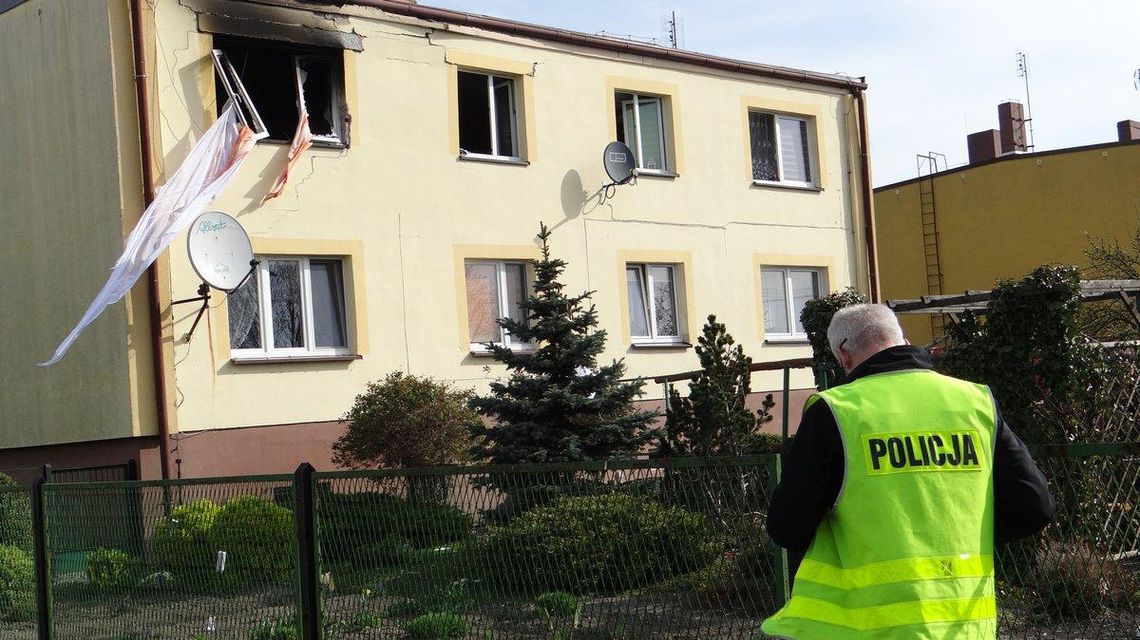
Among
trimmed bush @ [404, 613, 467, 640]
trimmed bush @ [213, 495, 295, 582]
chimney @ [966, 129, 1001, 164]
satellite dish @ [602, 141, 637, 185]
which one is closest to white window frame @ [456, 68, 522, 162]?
satellite dish @ [602, 141, 637, 185]

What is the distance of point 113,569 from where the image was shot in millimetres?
8695

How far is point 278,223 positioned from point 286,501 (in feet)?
30.5

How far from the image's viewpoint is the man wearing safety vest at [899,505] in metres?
3.79

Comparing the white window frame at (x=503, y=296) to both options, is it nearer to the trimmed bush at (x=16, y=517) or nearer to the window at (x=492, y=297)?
the window at (x=492, y=297)

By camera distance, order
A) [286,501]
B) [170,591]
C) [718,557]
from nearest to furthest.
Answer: [718,557]
[286,501]
[170,591]

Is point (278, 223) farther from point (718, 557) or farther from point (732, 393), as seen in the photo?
point (718, 557)

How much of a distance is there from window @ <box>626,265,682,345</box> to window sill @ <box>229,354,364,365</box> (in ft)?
15.0

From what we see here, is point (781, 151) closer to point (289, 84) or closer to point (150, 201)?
point (289, 84)

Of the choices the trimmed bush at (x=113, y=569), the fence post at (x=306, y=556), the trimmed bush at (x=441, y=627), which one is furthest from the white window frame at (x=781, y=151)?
the trimmed bush at (x=441, y=627)

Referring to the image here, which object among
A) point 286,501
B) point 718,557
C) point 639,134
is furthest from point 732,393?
point 639,134

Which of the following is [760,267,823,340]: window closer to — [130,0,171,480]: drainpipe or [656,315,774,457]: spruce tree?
[130,0,171,480]: drainpipe

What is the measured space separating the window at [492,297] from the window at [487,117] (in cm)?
156

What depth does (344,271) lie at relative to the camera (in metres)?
17.0

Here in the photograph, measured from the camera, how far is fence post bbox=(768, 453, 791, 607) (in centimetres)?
529
